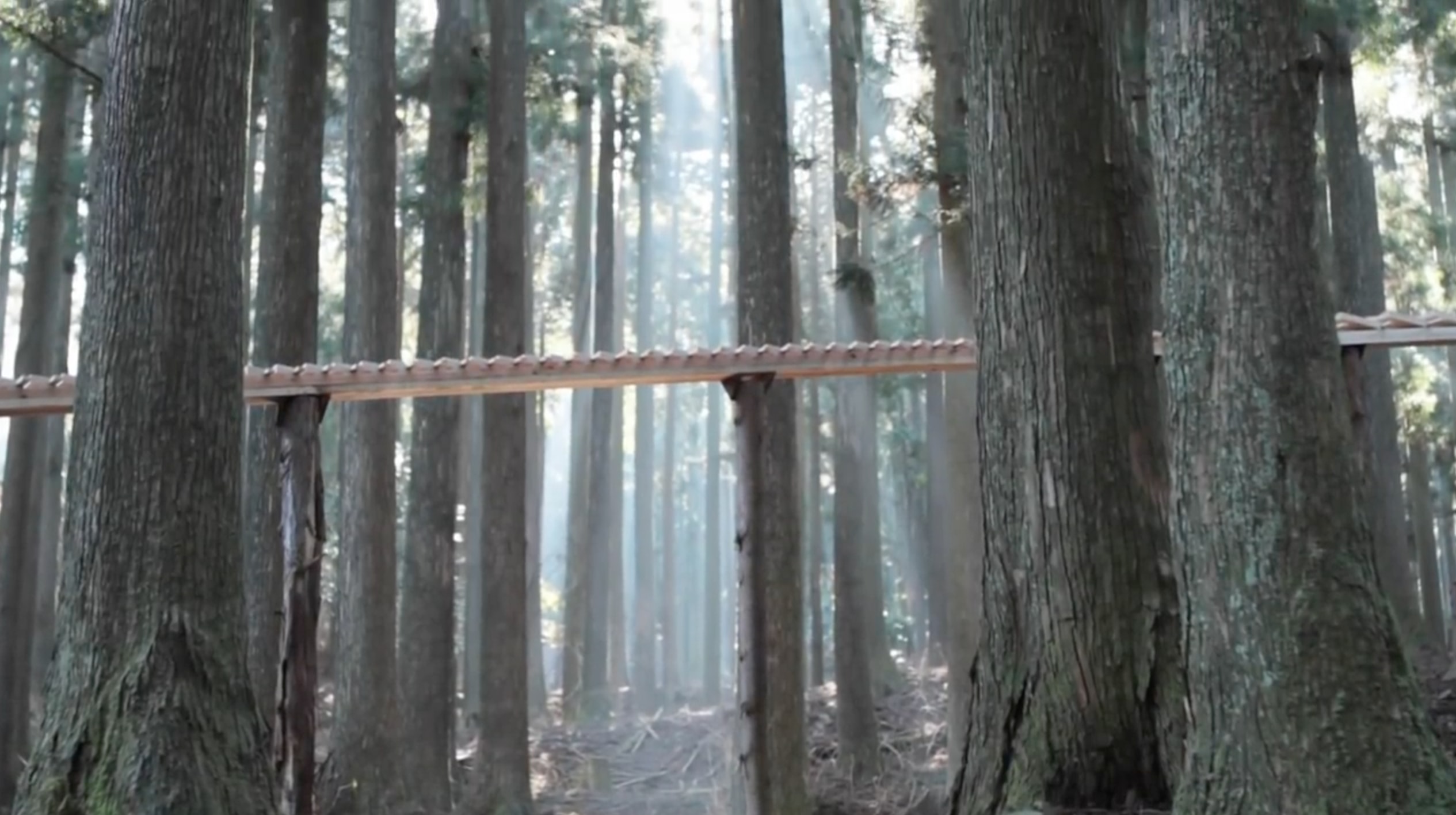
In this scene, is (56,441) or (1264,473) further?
(56,441)

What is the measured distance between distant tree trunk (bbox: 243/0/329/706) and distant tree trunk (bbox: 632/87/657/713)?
1517cm

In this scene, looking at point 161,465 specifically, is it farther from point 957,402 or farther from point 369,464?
point 957,402

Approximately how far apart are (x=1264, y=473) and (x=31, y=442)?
1406 cm

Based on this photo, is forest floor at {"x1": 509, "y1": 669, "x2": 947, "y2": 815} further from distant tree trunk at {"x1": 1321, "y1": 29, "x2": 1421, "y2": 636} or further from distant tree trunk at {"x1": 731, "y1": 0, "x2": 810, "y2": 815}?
distant tree trunk at {"x1": 1321, "y1": 29, "x2": 1421, "y2": 636}

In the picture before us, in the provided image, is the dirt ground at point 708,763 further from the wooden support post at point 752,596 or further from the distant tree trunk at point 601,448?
the wooden support post at point 752,596

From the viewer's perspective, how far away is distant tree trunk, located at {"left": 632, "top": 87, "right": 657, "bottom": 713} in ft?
89.0

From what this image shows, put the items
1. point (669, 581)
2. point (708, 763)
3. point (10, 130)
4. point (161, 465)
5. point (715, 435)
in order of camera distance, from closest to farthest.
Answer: point (161, 465) → point (708, 763) → point (10, 130) → point (669, 581) → point (715, 435)

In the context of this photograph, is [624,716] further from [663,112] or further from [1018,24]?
[663,112]

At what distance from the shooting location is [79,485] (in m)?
5.81

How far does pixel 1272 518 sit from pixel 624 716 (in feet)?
68.0

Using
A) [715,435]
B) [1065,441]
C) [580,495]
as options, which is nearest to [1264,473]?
[1065,441]

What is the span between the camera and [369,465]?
1190 centimetres

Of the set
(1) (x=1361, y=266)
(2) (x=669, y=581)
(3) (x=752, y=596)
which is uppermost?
(1) (x=1361, y=266)

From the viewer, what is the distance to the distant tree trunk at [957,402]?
11938 mm
